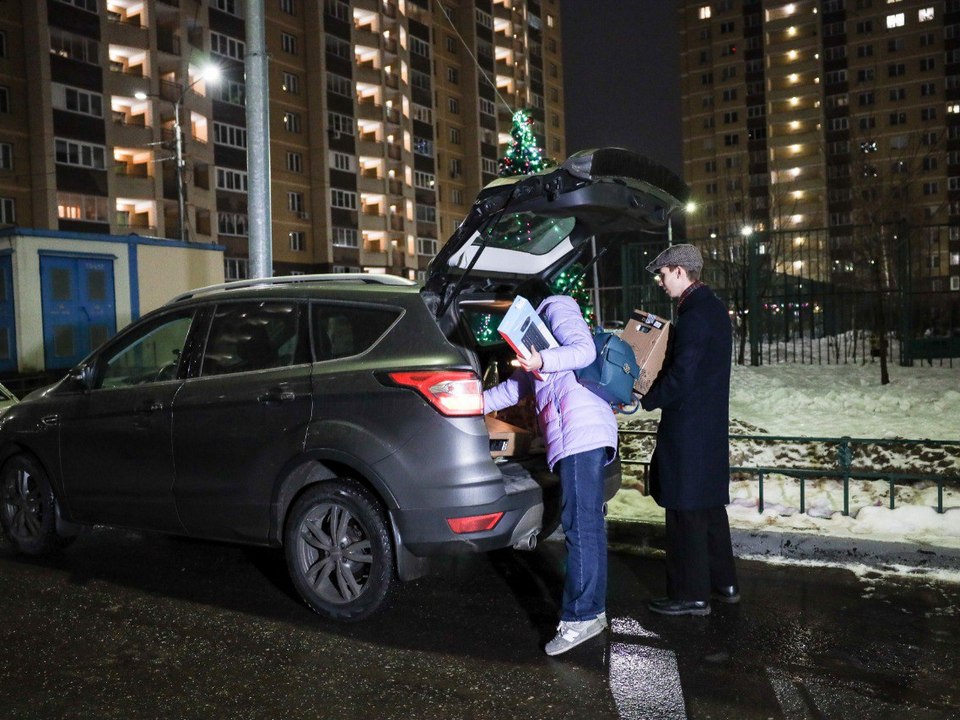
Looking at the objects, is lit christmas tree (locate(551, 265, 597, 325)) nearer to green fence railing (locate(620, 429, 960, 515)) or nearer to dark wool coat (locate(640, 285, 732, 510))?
green fence railing (locate(620, 429, 960, 515))

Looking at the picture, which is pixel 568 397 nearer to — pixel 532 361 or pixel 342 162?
pixel 532 361

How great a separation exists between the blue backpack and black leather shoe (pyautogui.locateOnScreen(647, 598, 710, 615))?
3.88 ft

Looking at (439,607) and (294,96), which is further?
(294,96)

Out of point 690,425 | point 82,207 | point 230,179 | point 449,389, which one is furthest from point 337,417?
point 230,179

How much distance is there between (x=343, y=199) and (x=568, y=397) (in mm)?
61215

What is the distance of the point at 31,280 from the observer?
18.8 metres

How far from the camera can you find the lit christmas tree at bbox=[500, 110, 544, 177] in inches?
532

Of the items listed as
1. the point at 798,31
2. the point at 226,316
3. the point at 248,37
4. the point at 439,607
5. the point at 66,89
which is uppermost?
the point at 798,31

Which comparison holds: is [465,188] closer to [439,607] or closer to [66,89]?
[66,89]

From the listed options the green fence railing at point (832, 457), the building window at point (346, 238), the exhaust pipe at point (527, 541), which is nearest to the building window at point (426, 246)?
the building window at point (346, 238)

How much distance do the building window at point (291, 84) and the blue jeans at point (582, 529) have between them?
60989mm

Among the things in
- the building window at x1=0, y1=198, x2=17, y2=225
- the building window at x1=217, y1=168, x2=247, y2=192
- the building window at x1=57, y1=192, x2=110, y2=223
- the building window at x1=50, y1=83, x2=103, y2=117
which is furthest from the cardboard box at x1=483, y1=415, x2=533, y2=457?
the building window at x1=217, y1=168, x2=247, y2=192

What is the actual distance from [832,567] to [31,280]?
17783 mm

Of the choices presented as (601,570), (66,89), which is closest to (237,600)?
(601,570)
